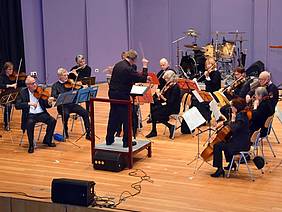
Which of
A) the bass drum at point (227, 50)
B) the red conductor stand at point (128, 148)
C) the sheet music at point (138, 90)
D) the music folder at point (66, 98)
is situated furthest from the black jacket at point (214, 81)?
the bass drum at point (227, 50)

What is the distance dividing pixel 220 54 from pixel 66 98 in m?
7.73

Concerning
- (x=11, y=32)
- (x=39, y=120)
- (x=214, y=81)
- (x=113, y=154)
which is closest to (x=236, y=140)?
(x=113, y=154)

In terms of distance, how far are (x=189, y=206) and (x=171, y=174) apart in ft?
4.70

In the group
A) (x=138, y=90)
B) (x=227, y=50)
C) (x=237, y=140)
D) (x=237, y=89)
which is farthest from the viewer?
(x=227, y=50)

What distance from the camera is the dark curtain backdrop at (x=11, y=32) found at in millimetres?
15234

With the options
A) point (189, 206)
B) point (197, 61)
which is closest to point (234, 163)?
point (189, 206)

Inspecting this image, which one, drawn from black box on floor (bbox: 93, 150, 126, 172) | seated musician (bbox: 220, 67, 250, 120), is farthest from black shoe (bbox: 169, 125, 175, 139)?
black box on floor (bbox: 93, 150, 126, 172)

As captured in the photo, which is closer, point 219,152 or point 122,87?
Answer: point 219,152

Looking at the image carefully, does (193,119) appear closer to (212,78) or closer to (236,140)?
(236,140)

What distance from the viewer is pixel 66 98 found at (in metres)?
9.70

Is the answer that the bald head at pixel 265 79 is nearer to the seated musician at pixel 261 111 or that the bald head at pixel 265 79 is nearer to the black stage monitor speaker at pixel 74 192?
the seated musician at pixel 261 111

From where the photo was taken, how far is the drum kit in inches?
628

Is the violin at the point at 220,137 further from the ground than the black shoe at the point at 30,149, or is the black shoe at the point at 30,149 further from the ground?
the violin at the point at 220,137

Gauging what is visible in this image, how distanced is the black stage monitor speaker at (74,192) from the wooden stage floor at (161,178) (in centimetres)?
61
